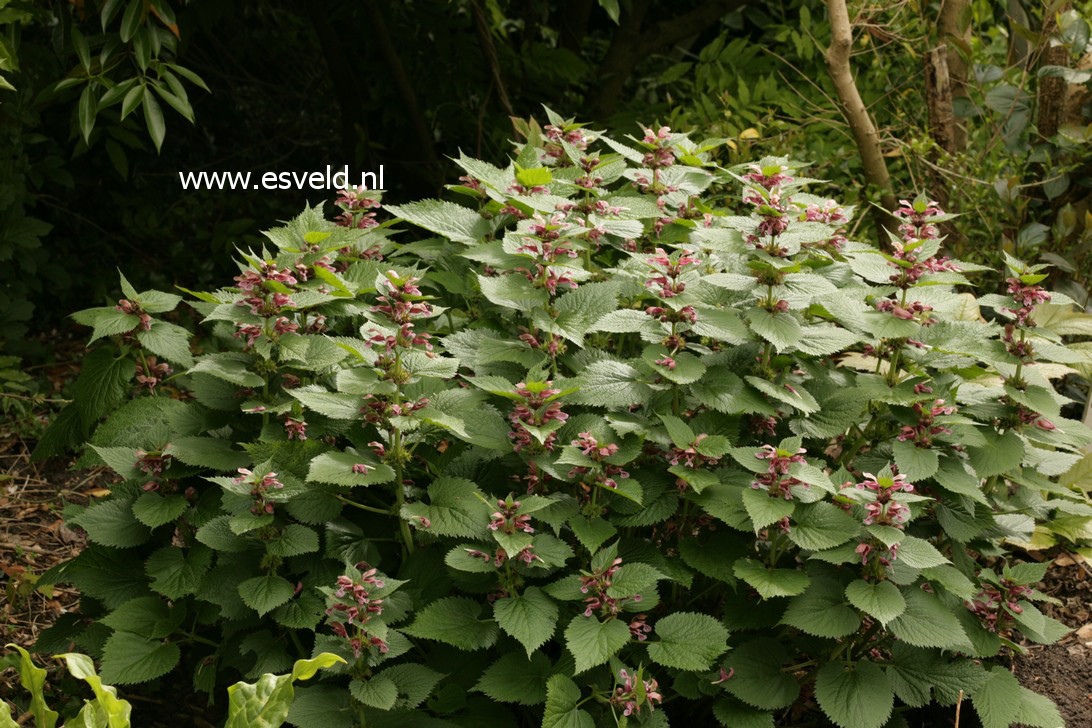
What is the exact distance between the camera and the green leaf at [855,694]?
1.98m

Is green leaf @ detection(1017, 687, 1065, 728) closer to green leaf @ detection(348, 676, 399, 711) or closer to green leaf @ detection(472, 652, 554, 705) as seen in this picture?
green leaf @ detection(472, 652, 554, 705)

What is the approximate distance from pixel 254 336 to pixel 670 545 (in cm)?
92

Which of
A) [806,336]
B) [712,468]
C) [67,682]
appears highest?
[806,336]

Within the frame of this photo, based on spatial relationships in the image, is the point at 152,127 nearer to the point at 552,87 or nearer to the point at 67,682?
the point at 67,682

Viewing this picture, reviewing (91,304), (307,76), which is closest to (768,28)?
(307,76)

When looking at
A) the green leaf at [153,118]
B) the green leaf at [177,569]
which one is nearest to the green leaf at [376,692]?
the green leaf at [177,569]

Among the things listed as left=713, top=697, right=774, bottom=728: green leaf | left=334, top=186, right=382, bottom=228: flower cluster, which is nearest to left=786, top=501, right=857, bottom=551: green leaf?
left=713, top=697, right=774, bottom=728: green leaf

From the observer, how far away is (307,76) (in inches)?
243

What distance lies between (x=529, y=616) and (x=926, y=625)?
0.74 m

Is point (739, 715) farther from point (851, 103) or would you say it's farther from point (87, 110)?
point (851, 103)

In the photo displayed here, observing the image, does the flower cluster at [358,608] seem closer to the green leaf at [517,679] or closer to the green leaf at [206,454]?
the green leaf at [517,679]

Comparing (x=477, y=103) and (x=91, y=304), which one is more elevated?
(x=477, y=103)

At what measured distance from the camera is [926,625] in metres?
2.00

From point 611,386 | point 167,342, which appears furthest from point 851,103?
point 167,342
